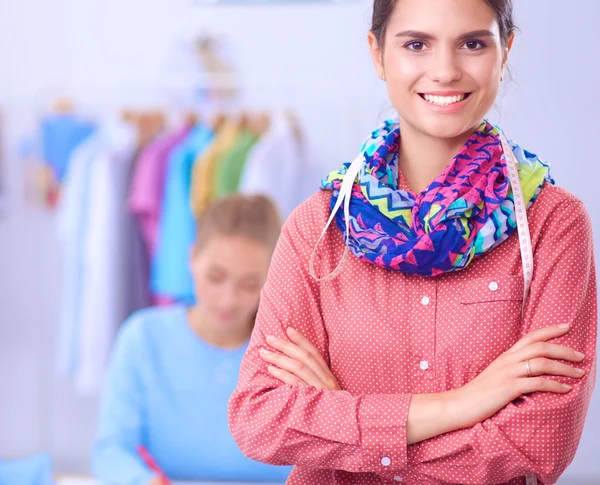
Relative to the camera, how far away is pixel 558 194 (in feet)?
4.42

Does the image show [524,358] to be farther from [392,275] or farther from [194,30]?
[194,30]

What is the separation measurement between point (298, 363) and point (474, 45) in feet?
1.74

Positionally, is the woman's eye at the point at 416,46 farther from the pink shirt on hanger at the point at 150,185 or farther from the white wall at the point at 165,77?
the white wall at the point at 165,77

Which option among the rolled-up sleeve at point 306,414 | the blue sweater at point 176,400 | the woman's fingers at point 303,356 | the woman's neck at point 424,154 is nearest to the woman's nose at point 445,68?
the woman's neck at point 424,154

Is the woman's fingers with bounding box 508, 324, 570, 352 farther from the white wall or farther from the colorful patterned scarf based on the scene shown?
the white wall

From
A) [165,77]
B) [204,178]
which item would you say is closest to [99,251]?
[204,178]

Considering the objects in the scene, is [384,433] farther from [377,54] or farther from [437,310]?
[377,54]

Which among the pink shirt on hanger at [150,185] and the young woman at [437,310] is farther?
the pink shirt on hanger at [150,185]

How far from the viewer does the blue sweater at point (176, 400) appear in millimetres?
2377

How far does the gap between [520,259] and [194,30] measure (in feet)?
9.77

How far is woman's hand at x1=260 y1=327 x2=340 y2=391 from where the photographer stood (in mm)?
1349

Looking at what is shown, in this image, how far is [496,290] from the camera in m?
1.31

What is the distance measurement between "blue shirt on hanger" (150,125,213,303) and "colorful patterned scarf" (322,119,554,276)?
1.87m

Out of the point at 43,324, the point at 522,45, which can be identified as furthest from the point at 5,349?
the point at 522,45
